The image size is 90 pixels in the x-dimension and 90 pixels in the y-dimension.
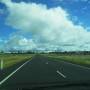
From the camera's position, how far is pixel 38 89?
9.43m

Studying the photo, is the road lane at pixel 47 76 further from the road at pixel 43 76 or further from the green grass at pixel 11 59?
the green grass at pixel 11 59

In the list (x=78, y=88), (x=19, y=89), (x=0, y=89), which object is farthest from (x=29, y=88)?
(x=78, y=88)

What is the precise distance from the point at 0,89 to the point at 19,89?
3.05 feet

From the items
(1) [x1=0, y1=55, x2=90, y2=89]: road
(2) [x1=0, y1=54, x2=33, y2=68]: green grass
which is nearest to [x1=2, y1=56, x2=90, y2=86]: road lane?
(1) [x1=0, y1=55, x2=90, y2=89]: road

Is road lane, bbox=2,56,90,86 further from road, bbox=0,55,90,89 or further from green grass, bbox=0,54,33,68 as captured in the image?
green grass, bbox=0,54,33,68

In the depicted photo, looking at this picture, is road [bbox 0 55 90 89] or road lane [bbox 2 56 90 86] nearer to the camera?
road [bbox 0 55 90 89]

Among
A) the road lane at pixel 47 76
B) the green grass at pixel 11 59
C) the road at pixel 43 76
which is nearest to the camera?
the road at pixel 43 76

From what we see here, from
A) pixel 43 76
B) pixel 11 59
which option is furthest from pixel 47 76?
pixel 11 59

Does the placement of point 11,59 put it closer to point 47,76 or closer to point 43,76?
point 43,76

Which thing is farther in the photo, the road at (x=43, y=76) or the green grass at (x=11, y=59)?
the green grass at (x=11, y=59)

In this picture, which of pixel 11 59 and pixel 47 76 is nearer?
pixel 47 76

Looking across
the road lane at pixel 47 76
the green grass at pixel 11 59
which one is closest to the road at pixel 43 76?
the road lane at pixel 47 76

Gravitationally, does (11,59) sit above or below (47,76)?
above

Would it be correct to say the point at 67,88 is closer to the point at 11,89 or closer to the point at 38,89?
the point at 38,89
